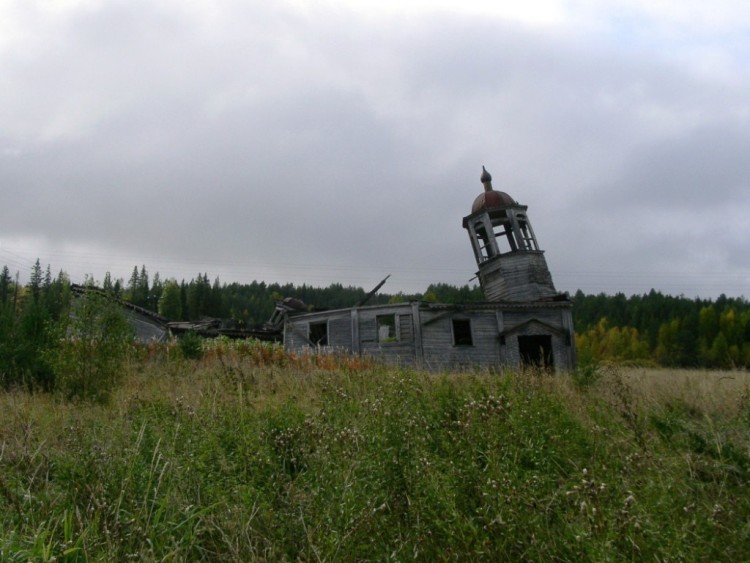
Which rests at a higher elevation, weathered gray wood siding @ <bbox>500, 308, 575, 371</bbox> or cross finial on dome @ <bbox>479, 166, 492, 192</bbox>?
cross finial on dome @ <bbox>479, 166, 492, 192</bbox>

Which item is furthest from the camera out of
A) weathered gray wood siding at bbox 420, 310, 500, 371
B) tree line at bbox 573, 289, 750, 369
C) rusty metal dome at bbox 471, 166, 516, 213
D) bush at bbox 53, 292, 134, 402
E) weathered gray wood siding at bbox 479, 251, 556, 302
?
tree line at bbox 573, 289, 750, 369

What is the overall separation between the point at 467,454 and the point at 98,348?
28.3 ft

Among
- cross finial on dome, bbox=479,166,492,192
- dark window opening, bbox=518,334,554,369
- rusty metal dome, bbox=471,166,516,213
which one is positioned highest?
cross finial on dome, bbox=479,166,492,192

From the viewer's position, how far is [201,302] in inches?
3223

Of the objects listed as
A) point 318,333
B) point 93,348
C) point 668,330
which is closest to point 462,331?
point 318,333

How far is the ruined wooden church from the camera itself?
2397 centimetres

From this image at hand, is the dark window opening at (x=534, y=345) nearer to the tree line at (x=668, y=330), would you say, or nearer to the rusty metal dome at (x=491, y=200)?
the rusty metal dome at (x=491, y=200)

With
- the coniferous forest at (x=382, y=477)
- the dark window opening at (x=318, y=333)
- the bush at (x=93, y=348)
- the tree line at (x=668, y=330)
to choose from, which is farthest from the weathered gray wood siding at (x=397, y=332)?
the tree line at (x=668, y=330)

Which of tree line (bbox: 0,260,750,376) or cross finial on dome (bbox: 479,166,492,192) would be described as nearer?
cross finial on dome (bbox: 479,166,492,192)

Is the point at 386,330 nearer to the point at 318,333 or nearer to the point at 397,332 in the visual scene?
the point at 397,332

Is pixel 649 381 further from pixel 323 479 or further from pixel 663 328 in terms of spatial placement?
pixel 663 328

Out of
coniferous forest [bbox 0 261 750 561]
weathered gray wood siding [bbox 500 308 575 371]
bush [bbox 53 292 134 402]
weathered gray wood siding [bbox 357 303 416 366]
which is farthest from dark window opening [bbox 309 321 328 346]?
coniferous forest [bbox 0 261 750 561]

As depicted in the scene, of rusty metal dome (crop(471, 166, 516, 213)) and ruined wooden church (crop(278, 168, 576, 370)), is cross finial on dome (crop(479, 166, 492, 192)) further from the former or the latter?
ruined wooden church (crop(278, 168, 576, 370))

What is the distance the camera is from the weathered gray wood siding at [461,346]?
2383 cm
